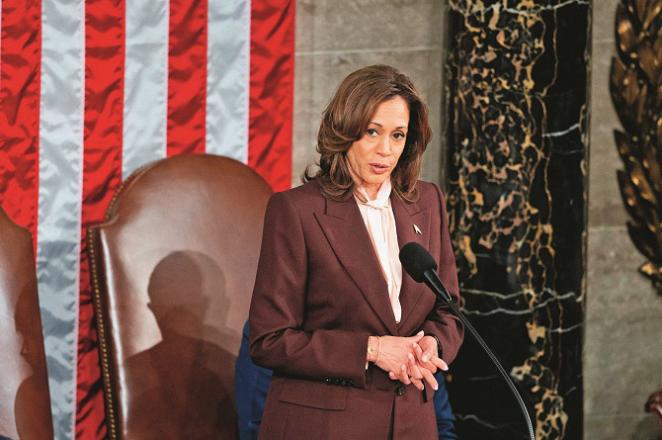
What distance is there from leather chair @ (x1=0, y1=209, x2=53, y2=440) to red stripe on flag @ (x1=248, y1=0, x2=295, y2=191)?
40.9 inches

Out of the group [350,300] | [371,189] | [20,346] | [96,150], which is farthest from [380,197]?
[96,150]

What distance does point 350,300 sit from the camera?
196cm

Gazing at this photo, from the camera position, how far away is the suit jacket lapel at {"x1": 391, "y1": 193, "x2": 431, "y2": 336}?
200 centimetres

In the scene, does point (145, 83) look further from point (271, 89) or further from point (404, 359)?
point (404, 359)

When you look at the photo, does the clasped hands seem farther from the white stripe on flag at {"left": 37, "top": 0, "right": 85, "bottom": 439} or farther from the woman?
the white stripe on flag at {"left": 37, "top": 0, "right": 85, "bottom": 439}

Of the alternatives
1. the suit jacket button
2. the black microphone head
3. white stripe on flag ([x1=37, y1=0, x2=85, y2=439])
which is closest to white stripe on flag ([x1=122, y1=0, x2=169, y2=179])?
white stripe on flag ([x1=37, y1=0, x2=85, y2=439])

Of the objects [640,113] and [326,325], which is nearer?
[326,325]

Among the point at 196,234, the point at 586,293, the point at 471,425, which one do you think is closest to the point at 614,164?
the point at 586,293

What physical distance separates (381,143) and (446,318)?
40 centimetres

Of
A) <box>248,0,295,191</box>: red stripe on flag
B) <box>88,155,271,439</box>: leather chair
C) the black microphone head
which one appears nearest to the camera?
the black microphone head

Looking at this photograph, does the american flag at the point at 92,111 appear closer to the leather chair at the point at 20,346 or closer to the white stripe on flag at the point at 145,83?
the white stripe on flag at the point at 145,83

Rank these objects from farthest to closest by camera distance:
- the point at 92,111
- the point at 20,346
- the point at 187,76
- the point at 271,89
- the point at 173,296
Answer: the point at 271,89, the point at 187,76, the point at 92,111, the point at 173,296, the point at 20,346

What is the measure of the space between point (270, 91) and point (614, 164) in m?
1.40

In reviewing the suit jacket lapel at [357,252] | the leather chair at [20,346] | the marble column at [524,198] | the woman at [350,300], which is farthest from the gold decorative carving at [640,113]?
the leather chair at [20,346]
